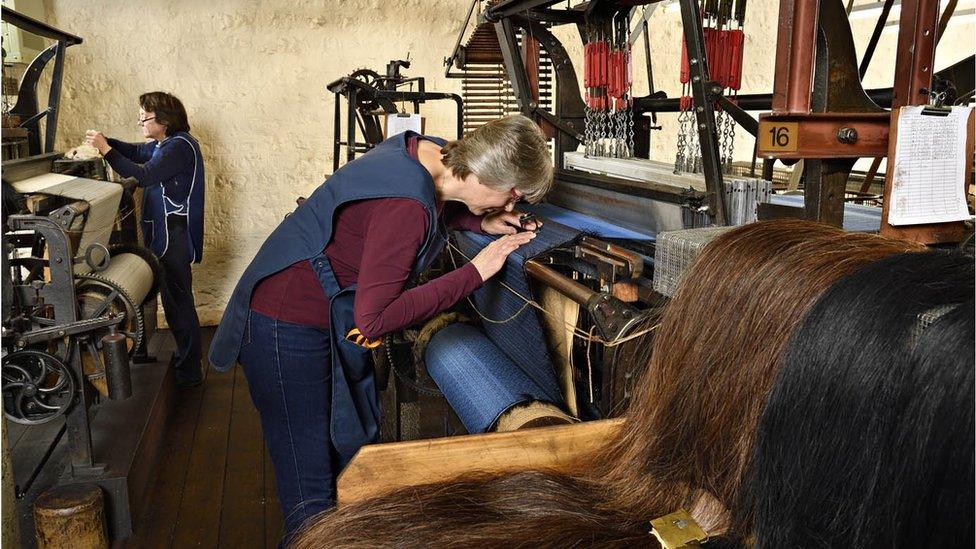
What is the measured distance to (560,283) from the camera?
1.78 metres

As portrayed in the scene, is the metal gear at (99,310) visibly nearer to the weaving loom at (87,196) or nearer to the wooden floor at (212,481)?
the weaving loom at (87,196)

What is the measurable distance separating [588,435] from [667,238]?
1.49 feet

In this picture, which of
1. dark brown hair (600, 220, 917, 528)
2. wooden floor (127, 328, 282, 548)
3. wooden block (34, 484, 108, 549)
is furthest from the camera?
wooden floor (127, 328, 282, 548)

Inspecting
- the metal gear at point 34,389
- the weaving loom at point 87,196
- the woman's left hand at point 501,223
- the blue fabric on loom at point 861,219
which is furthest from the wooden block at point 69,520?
the blue fabric on loom at point 861,219

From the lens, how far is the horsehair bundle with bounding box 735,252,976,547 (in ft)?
2.18

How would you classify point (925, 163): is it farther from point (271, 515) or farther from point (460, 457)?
point (271, 515)

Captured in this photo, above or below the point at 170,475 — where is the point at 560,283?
above

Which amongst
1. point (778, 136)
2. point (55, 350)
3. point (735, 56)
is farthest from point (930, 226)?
point (55, 350)

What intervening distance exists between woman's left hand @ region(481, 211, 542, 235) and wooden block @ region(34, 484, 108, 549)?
5.09 ft

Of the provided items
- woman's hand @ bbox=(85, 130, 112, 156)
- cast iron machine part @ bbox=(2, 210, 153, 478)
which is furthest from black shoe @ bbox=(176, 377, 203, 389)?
cast iron machine part @ bbox=(2, 210, 153, 478)

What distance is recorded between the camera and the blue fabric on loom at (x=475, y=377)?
1797mm

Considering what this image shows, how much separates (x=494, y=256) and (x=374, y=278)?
351mm

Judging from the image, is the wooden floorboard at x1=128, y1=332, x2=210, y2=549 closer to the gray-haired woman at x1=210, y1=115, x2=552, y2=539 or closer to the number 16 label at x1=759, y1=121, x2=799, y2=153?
the gray-haired woman at x1=210, y1=115, x2=552, y2=539

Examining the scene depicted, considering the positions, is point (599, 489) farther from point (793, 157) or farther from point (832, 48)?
point (832, 48)
